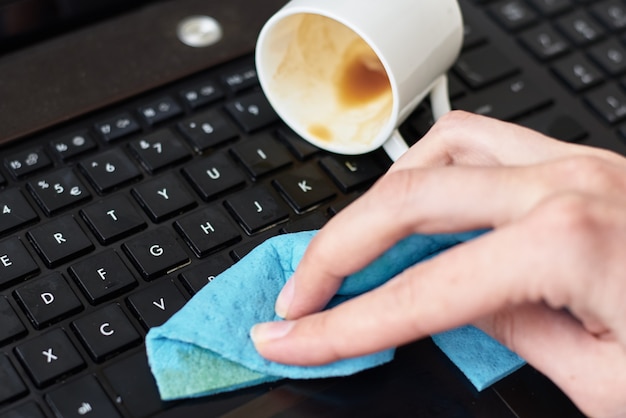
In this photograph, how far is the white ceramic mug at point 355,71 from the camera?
591 mm

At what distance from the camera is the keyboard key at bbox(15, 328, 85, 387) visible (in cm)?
49

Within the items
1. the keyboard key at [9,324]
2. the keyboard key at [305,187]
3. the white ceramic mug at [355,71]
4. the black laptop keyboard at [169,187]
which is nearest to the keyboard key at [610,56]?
the black laptop keyboard at [169,187]

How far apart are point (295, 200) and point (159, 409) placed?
169 mm

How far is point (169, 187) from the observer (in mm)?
594

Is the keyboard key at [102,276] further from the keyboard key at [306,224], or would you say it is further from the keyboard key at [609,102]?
the keyboard key at [609,102]

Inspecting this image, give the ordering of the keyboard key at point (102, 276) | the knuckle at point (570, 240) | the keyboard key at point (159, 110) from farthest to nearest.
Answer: the keyboard key at point (159, 110)
the keyboard key at point (102, 276)
the knuckle at point (570, 240)

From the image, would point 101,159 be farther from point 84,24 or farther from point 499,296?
point 499,296

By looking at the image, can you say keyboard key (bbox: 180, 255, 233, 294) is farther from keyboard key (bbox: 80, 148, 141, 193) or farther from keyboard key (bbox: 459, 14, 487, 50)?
keyboard key (bbox: 459, 14, 487, 50)

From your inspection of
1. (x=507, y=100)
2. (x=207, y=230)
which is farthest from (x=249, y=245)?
(x=507, y=100)

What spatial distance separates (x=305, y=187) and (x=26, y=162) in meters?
0.18

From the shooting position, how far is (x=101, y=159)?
0.60 meters

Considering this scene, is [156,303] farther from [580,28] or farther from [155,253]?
[580,28]

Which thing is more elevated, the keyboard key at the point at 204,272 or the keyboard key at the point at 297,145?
the keyboard key at the point at 297,145

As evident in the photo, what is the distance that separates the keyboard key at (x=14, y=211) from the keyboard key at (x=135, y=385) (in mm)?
118
